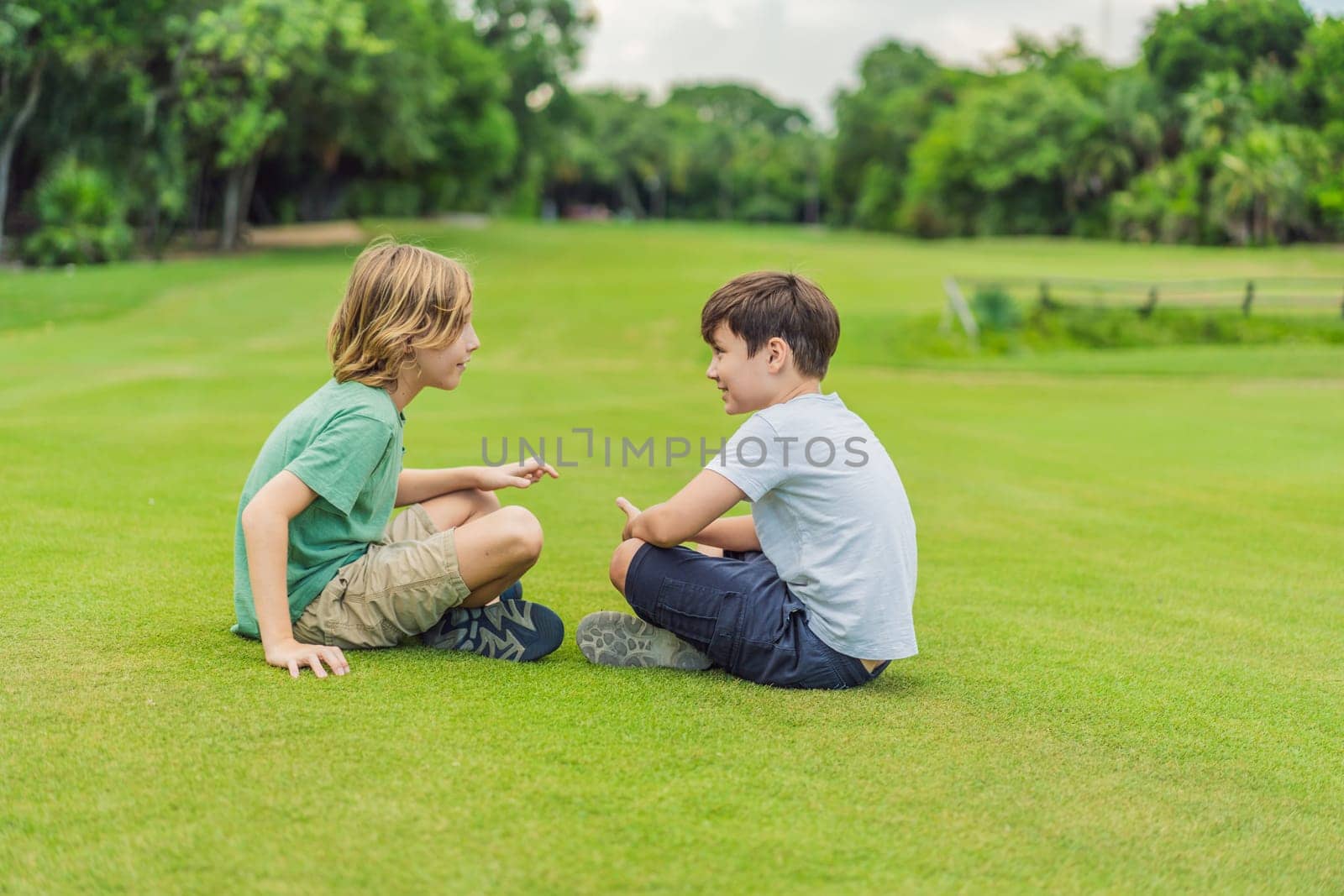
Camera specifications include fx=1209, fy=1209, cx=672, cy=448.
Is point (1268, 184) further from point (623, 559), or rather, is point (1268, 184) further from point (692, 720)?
point (692, 720)

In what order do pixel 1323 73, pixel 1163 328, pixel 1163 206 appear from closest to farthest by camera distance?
pixel 1163 328, pixel 1323 73, pixel 1163 206

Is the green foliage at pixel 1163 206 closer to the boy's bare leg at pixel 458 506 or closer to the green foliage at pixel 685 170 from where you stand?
the boy's bare leg at pixel 458 506

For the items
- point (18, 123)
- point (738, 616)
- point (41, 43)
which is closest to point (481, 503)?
point (738, 616)

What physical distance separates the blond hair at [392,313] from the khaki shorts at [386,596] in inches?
21.6

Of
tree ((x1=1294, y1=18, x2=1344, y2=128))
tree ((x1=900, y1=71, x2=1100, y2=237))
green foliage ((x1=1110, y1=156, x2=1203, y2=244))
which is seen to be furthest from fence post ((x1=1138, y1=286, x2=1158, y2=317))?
tree ((x1=900, y1=71, x2=1100, y2=237))

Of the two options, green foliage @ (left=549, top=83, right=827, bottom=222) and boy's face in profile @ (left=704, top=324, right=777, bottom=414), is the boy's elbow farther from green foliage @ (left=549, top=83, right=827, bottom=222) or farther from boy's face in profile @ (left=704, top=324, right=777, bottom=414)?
green foliage @ (left=549, top=83, right=827, bottom=222)

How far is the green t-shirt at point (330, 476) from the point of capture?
352 centimetres

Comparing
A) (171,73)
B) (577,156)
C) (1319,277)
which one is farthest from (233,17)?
(577,156)

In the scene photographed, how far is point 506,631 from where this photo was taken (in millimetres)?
3756

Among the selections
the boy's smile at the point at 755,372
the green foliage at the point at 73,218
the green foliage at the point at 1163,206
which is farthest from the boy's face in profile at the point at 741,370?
the green foliage at the point at 1163,206

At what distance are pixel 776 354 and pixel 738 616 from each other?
79 centimetres

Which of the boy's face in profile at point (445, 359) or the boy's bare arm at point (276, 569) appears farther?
the boy's face in profile at point (445, 359)

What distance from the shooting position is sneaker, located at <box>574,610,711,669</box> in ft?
12.2

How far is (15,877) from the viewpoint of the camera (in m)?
2.23
